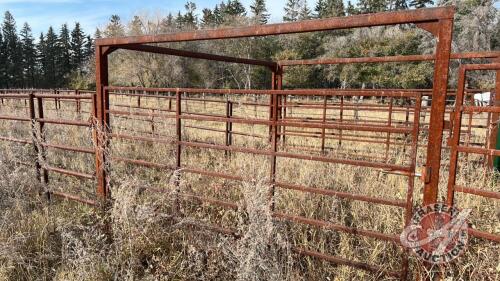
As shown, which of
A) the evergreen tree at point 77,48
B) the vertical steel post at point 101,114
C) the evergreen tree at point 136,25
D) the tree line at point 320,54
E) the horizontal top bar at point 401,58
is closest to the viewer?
the vertical steel post at point 101,114

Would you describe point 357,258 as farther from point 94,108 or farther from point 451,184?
point 94,108

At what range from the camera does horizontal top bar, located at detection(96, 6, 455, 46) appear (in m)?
2.35

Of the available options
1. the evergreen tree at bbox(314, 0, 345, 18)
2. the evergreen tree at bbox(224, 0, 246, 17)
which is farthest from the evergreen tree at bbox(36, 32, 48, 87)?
the evergreen tree at bbox(314, 0, 345, 18)

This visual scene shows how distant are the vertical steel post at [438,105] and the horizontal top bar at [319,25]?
0.29 ft

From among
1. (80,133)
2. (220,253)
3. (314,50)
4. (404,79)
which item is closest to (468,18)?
(404,79)

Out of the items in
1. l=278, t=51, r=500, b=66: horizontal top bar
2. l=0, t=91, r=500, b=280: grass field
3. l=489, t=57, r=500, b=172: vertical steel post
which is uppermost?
l=278, t=51, r=500, b=66: horizontal top bar

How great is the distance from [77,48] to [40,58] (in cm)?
830

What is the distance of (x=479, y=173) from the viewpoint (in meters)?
5.14

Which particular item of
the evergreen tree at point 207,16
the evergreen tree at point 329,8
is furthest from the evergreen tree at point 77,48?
the evergreen tree at point 329,8

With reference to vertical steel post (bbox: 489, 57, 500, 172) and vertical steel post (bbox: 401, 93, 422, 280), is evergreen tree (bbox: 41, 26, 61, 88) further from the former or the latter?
vertical steel post (bbox: 401, 93, 422, 280)

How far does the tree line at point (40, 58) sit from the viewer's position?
58250 mm

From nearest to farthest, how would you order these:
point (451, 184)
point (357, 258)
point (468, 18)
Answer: point (451, 184), point (357, 258), point (468, 18)

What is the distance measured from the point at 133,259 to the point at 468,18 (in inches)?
1308

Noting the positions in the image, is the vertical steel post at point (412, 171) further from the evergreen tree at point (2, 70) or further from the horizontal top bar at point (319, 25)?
the evergreen tree at point (2, 70)
